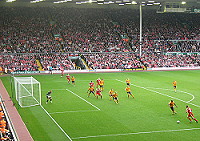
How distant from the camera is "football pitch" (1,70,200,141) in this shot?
1766 centimetres

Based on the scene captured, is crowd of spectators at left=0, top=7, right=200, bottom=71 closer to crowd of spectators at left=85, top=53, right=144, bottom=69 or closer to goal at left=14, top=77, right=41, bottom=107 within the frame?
crowd of spectators at left=85, top=53, right=144, bottom=69

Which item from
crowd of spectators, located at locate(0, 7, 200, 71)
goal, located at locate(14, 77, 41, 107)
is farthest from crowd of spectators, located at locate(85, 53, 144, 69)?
goal, located at locate(14, 77, 41, 107)

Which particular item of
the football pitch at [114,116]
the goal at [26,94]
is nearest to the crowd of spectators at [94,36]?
the goal at [26,94]

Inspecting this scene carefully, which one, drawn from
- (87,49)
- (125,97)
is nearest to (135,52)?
(87,49)

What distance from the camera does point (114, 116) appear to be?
2180 centimetres

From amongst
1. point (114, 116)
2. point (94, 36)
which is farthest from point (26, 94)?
point (94, 36)

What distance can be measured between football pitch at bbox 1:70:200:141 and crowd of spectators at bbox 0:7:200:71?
20.9 metres

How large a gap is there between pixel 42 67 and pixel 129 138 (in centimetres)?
3496

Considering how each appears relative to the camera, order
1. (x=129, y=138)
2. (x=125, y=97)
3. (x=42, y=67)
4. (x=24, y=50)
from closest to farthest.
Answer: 1. (x=129, y=138)
2. (x=125, y=97)
3. (x=42, y=67)
4. (x=24, y=50)

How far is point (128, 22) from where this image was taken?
71500 millimetres

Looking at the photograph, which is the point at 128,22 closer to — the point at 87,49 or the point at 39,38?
the point at 87,49

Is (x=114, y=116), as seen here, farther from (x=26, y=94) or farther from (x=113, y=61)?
(x=113, y=61)

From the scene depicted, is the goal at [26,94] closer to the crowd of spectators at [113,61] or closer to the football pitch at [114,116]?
the football pitch at [114,116]

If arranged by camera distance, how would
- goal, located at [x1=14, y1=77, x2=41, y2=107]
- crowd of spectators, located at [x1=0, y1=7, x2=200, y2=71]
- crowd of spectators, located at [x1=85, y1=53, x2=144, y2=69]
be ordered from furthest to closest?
crowd of spectators, located at [x1=0, y1=7, x2=200, y2=71] → crowd of spectators, located at [x1=85, y1=53, x2=144, y2=69] → goal, located at [x1=14, y1=77, x2=41, y2=107]
